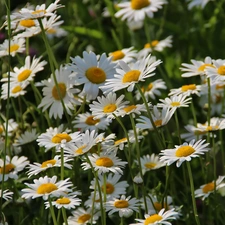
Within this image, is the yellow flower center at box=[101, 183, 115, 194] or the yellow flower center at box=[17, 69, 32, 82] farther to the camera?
the yellow flower center at box=[17, 69, 32, 82]

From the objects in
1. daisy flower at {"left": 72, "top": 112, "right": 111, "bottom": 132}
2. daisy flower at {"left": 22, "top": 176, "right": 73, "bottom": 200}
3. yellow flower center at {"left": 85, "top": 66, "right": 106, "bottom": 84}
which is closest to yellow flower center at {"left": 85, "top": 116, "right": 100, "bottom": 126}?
daisy flower at {"left": 72, "top": 112, "right": 111, "bottom": 132}

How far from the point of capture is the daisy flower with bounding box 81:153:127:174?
1459mm

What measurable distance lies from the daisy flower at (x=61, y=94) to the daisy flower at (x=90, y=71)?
0.07m

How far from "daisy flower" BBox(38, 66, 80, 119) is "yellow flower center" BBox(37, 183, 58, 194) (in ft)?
1.07

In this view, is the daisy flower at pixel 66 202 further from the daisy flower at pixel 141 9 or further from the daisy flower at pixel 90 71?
the daisy flower at pixel 141 9

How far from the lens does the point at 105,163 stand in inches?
58.4

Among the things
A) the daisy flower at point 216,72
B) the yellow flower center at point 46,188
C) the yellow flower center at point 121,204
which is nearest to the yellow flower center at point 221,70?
the daisy flower at point 216,72

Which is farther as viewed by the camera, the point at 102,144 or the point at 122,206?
the point at 102,144

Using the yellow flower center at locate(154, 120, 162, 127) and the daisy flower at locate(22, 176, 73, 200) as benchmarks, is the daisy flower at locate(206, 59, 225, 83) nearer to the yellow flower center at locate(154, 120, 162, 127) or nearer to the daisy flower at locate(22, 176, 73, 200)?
the yellow flower center at locate(154, 120, 162, 127)

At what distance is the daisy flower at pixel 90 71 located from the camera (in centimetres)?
162

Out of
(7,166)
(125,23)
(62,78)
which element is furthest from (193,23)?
(7,166)

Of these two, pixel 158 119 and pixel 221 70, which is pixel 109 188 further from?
pixel 221 70

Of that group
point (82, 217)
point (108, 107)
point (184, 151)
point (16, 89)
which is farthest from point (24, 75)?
point (184, 151)

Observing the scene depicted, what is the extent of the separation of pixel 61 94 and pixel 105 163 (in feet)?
0.99
